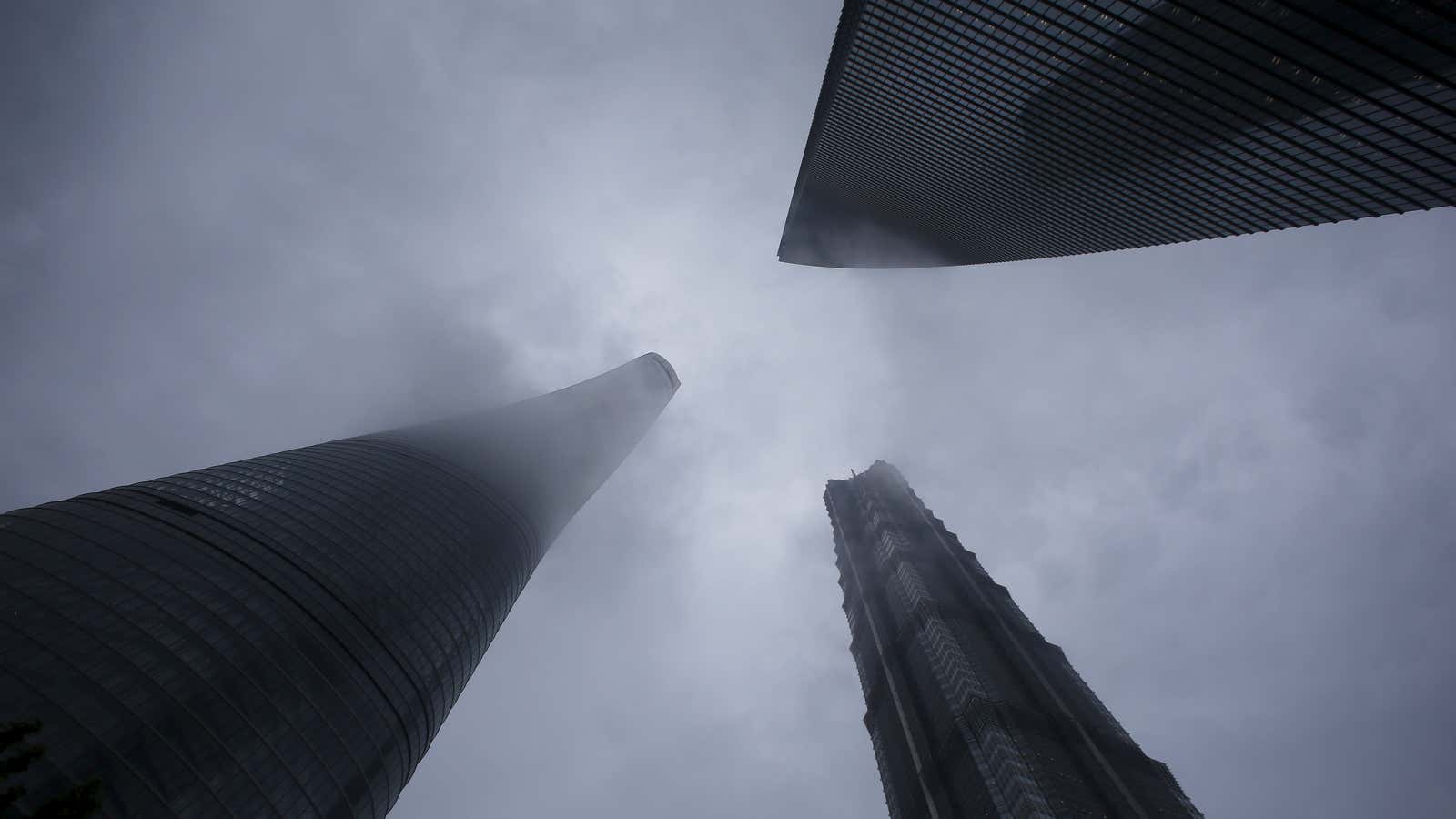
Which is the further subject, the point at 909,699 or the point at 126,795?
the point at 909,699

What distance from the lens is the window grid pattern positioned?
5741 cm

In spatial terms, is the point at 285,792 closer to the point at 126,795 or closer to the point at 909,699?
the point at 126,795

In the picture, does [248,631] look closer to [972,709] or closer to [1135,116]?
[972,709]

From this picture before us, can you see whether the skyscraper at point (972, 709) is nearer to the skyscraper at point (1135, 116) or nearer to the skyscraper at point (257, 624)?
the skyscraper at point (1135, 116)

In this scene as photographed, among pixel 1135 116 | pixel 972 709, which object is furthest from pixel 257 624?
pixel 1135 116

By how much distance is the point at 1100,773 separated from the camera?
114 meters

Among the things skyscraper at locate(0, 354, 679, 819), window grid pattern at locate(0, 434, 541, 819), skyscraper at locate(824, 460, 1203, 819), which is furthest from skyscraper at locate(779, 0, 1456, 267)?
window grid pattern at locate(0, 434, 541, 819)

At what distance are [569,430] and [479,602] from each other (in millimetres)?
57732

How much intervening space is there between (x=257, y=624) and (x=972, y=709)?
97.1 m

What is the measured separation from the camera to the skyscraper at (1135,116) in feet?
228

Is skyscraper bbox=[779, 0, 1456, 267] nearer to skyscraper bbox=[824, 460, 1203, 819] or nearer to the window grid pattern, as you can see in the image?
skyscraper bbox=[824, 460, 1203, 819]

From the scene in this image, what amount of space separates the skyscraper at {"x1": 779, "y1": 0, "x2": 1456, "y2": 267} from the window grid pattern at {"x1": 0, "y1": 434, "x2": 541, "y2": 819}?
294 feet

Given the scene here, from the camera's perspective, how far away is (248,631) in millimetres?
Result: 70062

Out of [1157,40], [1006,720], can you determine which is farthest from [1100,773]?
[1157,40]
